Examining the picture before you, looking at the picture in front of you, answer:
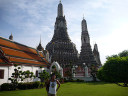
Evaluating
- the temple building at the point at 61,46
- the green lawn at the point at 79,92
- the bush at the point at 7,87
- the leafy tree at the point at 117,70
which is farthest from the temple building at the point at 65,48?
the bush at the point at 7,87

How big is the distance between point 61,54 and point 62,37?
11020mm

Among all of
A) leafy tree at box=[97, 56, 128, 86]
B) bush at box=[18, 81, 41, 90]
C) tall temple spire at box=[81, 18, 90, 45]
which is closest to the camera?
leafy tree at box=[97, 56, 128, 86]

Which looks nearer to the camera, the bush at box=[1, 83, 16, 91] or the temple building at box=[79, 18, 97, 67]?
the bush at box=[1, 83, 16, 91]

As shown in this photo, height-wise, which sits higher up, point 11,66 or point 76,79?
point 11,66

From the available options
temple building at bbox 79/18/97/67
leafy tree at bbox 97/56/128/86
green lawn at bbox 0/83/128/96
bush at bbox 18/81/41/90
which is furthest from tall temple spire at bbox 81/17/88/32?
green lawn at bbox 0/83/128/96

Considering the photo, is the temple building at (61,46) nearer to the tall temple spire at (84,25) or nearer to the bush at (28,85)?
the tall temple spire at (84,25)

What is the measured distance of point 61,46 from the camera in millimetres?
54062

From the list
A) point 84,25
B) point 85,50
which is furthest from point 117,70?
point 84,25

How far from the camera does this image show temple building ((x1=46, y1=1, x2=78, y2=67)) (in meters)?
50.5

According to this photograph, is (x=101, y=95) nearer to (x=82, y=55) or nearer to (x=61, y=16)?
(x=82, y=55)

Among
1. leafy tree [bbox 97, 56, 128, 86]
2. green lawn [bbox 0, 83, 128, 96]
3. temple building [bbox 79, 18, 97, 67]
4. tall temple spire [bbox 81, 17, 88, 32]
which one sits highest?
tall temple spire [bbox 81, 17, 88, 32]

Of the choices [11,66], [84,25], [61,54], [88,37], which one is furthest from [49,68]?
[84,25]

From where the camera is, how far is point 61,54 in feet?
169

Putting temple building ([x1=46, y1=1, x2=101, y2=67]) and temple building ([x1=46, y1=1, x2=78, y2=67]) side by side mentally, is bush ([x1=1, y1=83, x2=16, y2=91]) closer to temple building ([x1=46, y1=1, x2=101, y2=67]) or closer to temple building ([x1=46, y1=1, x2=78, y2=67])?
temple building ([x1=46, y1=1, x2=101, y2=67])
